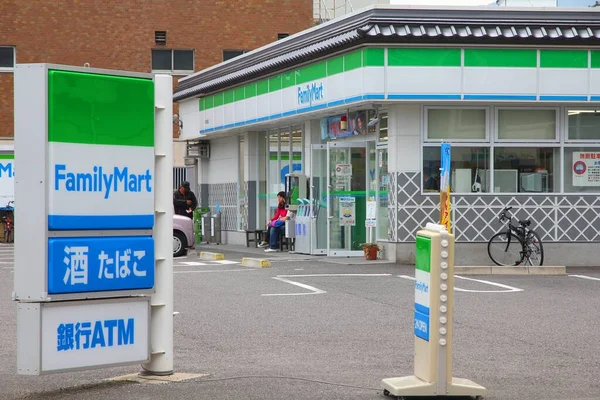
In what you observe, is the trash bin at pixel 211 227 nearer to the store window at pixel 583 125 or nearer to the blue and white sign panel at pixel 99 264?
the store window at pixel 583 125

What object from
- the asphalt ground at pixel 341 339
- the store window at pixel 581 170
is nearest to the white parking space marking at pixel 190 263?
the asphalt ground at pixel 341 339

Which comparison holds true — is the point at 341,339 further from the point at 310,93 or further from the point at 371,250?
the point at 310,93

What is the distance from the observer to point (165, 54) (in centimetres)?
4728

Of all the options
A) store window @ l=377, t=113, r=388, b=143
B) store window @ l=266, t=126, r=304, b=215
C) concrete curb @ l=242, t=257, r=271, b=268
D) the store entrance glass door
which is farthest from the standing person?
concrete curb @ l=242, t=257, r=271, b=268

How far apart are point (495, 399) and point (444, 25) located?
14.4 metres

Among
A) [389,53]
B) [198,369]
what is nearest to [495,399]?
[198,369]

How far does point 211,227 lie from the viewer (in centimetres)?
3359

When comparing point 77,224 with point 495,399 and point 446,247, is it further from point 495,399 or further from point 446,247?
point 495,399

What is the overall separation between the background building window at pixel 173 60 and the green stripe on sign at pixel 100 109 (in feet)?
128

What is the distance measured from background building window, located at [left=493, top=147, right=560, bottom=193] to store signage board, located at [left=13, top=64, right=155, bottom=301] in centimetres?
1468

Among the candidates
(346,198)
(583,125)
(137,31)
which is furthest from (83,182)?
(137,31)

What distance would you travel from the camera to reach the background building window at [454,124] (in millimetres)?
22297

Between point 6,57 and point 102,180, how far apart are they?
129ft

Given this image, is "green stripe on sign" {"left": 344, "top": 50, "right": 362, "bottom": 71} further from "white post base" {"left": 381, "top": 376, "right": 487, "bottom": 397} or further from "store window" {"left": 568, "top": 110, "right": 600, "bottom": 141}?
"white post base" {"left": 381, "top": 376, "right": 487, "bottom": 397}
